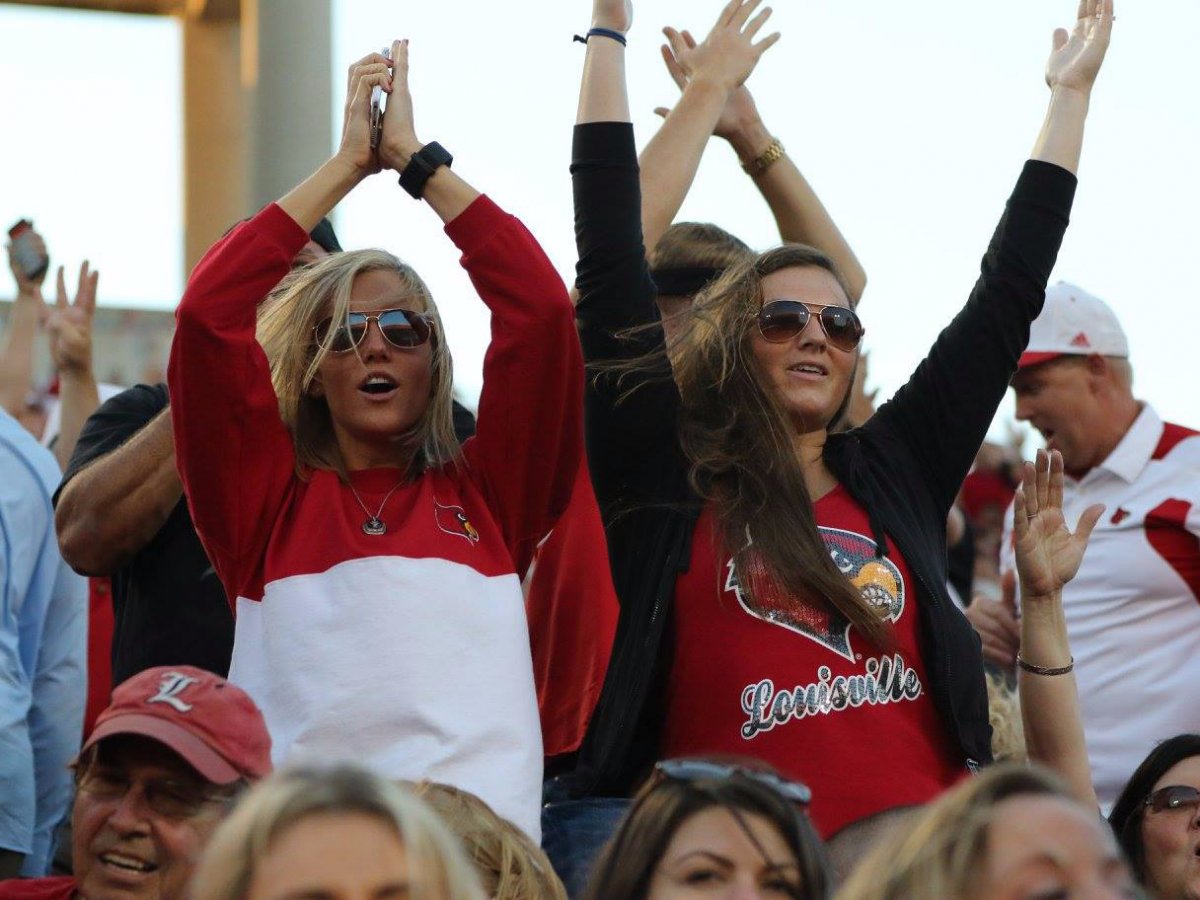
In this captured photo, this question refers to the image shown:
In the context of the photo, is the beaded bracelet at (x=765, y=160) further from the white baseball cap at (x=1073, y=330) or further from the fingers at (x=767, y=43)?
the white baseball cap at (x=1073, y=330)

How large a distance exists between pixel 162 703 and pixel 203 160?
10.8 meters

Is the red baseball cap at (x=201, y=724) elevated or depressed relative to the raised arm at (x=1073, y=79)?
depressed

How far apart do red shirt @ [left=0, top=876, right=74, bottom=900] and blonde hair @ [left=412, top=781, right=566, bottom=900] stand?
23.6 inches

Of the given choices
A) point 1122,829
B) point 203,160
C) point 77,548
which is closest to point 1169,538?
point 1122,829

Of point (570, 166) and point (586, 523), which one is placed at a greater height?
point (570, 166)

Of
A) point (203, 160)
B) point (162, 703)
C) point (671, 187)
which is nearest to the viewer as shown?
point (162, 703)

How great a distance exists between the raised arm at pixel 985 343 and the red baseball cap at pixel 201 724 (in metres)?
1.55

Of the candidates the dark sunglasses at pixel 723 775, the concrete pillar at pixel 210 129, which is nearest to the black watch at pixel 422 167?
the dark sunglasses at pixel 723 775

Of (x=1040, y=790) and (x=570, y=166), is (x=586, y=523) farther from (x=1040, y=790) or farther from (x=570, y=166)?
(x=1040, y=790)

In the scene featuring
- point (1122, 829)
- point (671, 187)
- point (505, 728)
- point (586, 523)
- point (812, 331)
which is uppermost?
point (671, 187)

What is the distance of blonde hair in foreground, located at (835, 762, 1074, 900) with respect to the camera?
2520 millimetres

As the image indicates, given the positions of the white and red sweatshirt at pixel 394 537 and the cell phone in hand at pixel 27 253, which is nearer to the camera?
the white and red sweatshirt at pixel 394 537

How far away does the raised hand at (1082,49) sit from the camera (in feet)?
14.3

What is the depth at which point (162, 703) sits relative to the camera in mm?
3066
